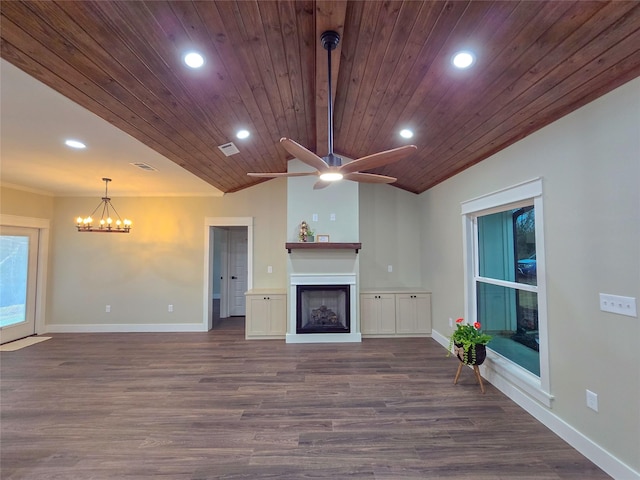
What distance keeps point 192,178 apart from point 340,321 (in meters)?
3.38

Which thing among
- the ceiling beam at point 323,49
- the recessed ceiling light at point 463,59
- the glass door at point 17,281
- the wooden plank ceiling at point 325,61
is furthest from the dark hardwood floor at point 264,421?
the ceiling beam at point 323,49

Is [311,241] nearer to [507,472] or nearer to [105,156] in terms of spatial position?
[105,156]

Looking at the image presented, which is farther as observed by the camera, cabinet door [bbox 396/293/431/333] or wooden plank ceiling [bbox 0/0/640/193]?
cabinet door [bbox 396/293/431/333]

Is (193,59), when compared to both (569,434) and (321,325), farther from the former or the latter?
(321,325)

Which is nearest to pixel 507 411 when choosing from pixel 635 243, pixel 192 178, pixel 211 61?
pixel 635 243

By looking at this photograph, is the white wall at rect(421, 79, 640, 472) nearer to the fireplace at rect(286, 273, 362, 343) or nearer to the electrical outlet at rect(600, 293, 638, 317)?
the electrical outlet at rect(600, 293, 638, 317)

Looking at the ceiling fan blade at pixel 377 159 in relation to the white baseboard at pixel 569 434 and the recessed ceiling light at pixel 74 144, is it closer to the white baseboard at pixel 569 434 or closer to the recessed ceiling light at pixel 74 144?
the white baseboard at pixel 569 434

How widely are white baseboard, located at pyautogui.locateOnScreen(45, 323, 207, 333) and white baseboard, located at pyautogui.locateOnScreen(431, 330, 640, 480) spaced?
491 cm

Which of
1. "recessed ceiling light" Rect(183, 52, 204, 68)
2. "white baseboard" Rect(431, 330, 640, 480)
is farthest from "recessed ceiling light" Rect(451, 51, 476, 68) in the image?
"white baseboard" Rect(431, 330, 640, 480)

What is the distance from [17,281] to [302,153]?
19.9 feet

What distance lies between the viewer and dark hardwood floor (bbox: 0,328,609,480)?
Result: 206cm

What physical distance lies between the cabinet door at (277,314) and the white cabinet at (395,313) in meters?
1.33

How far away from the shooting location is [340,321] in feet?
16.6

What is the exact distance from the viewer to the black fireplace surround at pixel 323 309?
4938mm
